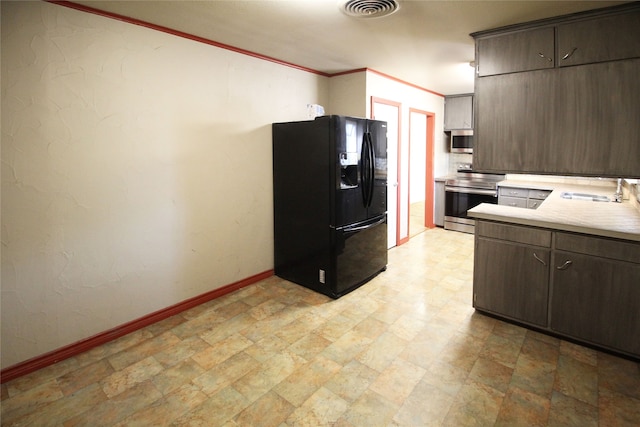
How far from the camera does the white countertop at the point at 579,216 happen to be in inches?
91.0

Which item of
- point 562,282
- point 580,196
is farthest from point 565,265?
point 580,196

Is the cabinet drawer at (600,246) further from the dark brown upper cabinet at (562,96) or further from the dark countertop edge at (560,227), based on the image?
the dark brown upper cabinet at (562,96)

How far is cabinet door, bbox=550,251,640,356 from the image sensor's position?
226 cm

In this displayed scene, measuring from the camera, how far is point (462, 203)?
5.64 m

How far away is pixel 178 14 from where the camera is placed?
249 centimetres

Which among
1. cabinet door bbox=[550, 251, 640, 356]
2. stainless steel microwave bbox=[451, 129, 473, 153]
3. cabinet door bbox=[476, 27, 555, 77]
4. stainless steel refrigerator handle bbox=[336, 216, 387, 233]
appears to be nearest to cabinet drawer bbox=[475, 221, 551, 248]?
cabinet door bbox=[550, 251, 640, 356]

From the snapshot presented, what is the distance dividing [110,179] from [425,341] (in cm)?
270

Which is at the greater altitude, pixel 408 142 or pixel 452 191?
pixel 408 142

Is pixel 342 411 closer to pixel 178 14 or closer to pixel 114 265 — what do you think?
pixel 114 265

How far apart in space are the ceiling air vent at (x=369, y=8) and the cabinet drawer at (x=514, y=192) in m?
3.35

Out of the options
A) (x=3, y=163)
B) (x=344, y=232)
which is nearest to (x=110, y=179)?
(x=3, y=163)

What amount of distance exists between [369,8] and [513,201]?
11.8 feet

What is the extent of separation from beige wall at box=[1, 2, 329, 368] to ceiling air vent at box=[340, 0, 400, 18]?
139 centimetres

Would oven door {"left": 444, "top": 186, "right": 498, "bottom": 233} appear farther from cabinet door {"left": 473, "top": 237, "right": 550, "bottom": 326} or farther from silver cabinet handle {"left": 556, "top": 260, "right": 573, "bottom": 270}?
silver cabinet handle {"left": 556, "top": 260, "right": 573, "bottom": 270}
